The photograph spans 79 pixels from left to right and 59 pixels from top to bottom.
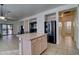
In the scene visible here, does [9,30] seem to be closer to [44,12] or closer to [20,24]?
[20,24]

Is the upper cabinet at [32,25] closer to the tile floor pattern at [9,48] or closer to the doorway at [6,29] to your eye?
the tile floor pattern at [9,48]

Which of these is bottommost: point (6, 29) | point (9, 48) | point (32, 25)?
point (9, 48)

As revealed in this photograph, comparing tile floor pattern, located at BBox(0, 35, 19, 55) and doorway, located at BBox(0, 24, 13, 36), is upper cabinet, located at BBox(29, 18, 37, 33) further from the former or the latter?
doorway, located at BBox(0, 24, 13, 36)

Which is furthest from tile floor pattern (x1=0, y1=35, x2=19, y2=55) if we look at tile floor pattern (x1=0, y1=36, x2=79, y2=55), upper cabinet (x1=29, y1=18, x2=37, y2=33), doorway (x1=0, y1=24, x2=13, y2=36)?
doorway (x1=0, y1=24, x2=13, y2=36)

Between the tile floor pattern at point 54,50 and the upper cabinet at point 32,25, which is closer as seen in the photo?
the tile floor pattern at point 54,50

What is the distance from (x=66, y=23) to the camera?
12391 mm

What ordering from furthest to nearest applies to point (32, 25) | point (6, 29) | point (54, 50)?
point (6, 29)
point (32, 25)
point (54, 50)

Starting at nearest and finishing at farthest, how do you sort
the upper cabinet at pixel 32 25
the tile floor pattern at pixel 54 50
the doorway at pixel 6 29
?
the tile floor pattern at pixel 54 50 < the upper cabinet at pixel 32 25 < the doorway at pixel 6 29

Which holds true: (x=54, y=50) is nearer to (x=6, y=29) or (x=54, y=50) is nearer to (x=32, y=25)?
(x=32, y=25)

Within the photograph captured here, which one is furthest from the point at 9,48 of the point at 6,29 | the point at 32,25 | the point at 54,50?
the point at 6,29

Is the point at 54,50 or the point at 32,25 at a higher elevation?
the point at 32,25

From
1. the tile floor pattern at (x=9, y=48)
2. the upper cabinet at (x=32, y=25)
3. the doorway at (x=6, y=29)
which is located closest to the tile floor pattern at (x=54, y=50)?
the tile floor pattern at (x=9, y=48)
